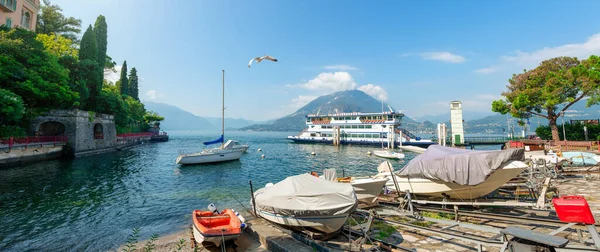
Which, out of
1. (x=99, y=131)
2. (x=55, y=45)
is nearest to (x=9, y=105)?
(x=55, y=45)

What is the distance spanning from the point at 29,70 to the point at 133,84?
5129cm

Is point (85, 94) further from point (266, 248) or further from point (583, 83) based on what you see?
point (583, 83)

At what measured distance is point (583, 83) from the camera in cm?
2475

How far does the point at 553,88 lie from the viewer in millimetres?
27078

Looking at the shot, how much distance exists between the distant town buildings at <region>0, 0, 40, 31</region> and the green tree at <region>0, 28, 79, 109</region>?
6.68 metres

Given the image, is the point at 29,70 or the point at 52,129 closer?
the point at 29,70

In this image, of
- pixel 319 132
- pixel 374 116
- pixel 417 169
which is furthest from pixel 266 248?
pixel 319 132

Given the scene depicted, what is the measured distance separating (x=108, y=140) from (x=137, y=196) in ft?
102

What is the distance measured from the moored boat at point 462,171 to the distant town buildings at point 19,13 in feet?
154

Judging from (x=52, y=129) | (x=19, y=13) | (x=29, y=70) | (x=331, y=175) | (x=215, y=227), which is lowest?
(x=215, y=227)

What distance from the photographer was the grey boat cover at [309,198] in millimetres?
6250

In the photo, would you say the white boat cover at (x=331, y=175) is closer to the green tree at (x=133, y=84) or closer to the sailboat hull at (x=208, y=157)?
the sailboat hull at (x=208, y=157)

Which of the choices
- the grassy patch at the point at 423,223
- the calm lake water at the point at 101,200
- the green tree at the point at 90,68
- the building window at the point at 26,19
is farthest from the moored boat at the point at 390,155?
the building window at the point at 26,19

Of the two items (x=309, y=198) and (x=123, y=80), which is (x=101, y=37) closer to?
(x=123, y=80)
